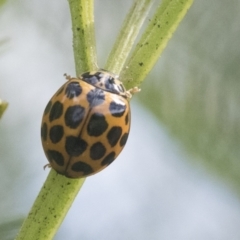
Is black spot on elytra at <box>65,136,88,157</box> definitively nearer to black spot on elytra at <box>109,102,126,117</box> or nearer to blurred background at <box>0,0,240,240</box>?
black spot on elytra at <box>109,102,126,117</box>

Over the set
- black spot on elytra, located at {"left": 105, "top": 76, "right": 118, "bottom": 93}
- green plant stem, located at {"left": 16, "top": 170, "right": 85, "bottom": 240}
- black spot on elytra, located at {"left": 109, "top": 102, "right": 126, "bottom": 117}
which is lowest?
green plant stem, located at {"left": 16, "top": 170, "right": 85, "bottom": 240}

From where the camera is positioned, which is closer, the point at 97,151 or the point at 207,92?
the point at 97,151

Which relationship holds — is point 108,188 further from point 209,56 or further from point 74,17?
point 74,17

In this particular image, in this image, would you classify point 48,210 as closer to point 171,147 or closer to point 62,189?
point 62,189

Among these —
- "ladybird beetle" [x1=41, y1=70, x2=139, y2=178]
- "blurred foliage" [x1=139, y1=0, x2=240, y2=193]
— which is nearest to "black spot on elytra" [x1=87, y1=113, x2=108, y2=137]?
"ladybird beetle" [x1=41, y1=70, x2=139, y2=178]

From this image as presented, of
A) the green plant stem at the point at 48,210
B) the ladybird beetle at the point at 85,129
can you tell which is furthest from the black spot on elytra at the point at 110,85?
the green plant stem at the point at 48,210

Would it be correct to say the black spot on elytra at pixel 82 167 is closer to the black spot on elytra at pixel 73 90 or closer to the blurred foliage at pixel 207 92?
the black spot on elytra at pixel 73 90

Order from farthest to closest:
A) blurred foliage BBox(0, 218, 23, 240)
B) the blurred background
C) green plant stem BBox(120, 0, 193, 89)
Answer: the blurred background → blurred foliage BBox(0, 218, 23, 240) → green plant stem BBox(120, 0, 193, 89)

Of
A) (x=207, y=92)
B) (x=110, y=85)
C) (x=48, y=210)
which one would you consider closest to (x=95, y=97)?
(x=110, y=85)
